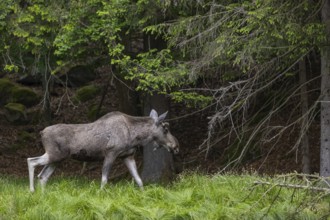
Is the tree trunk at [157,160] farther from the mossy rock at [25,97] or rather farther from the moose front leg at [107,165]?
the mossy rock at [25,97]

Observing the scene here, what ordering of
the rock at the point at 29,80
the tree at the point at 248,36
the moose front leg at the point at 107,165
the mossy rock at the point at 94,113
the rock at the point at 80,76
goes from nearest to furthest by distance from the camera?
the tree at the point at 248,36, the moose front leg at the point at 107,165, the mossy rock at the point at 94,113, the rock at the point at 80,76, the rock at the point at 29,80

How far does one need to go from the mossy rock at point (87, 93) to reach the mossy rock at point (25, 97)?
5.93 ft

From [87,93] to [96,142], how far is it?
1520cm

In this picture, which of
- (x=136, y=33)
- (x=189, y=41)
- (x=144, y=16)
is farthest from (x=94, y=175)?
(x=189, y=41)

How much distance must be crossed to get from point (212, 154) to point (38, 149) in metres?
7.19

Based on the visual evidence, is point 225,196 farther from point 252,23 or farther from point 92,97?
point 92,97

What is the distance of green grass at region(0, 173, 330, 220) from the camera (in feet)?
37.0

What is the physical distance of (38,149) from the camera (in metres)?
27.3

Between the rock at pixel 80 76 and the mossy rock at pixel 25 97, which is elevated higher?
the rock at pixel 80 76

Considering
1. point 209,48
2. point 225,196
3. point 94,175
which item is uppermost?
point 209,48

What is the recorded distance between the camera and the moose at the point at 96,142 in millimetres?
15562

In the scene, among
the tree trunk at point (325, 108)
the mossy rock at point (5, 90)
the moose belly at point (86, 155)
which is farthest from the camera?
the mossy rock at point (5, 90)

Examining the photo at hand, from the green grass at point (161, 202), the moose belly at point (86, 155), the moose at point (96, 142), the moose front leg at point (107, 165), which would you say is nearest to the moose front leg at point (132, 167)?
the moose at point (96, 142)

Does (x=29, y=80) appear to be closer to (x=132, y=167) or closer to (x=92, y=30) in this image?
(x=92, y=30)
